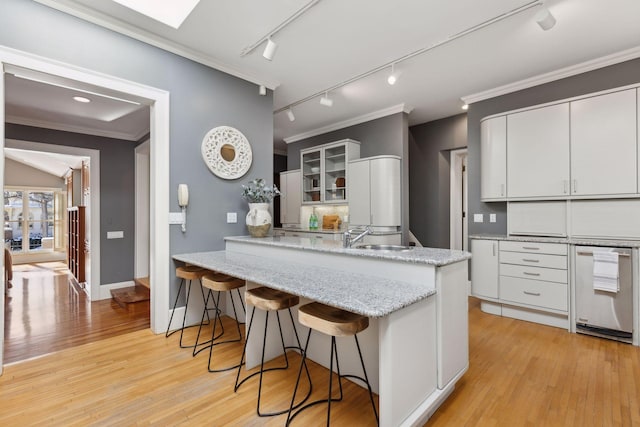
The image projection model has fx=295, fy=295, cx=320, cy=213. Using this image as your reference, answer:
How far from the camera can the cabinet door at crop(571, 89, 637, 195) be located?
2812 mm

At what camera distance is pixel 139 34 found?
8.58 feet

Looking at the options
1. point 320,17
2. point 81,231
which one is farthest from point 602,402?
point 81,231

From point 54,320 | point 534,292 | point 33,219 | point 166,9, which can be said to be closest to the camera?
point 166,9

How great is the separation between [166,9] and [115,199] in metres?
3.30

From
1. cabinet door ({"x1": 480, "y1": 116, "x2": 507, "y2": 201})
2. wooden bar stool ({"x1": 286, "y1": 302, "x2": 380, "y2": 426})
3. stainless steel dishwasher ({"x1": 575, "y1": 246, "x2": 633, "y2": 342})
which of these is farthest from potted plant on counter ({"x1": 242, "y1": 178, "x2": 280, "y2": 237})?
stainless steel dishwasher ({"x1": 575, "y1": 246, "x2": 633, "y2": 342})

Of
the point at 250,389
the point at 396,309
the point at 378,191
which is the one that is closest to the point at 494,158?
the point at 378,191

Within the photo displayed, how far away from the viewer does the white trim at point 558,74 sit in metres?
2.93

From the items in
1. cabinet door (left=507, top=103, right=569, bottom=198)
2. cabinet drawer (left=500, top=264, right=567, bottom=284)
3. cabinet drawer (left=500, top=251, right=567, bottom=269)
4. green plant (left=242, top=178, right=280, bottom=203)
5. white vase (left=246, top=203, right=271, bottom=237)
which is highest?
cabinet door (left=507, top=103, right=569, bottom=198)

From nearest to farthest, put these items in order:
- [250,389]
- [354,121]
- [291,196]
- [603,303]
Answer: [250,389], [603,303], [354,121], [291,196]

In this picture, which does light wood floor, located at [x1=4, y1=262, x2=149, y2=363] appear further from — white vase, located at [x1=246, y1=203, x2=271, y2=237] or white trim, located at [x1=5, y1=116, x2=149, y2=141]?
white trim, located at [x1=5, y1=116, x2=149, y2=141]

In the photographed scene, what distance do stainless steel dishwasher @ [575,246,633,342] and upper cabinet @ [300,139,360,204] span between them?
10.1 ft

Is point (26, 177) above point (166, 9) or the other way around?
the other way around

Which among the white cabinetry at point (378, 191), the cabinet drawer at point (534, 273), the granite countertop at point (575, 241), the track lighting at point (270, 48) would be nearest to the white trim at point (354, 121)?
the white cabinetry at point (378, 191)

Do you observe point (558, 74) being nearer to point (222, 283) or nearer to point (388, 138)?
point (388, 138)
